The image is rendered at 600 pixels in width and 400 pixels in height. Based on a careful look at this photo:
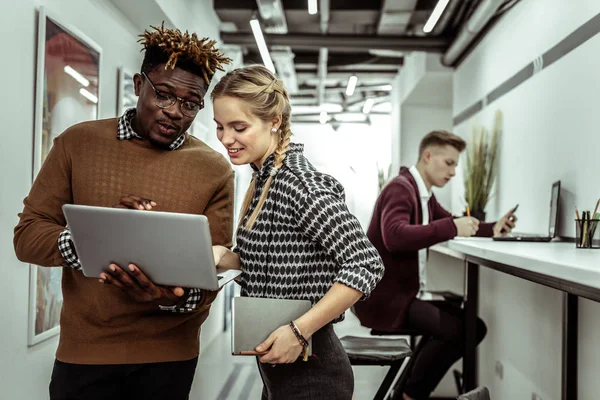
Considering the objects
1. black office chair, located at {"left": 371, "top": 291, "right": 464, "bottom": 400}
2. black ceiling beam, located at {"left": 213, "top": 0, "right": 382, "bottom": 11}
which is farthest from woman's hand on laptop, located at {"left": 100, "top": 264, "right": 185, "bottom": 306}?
black ceiling beam, located at {"left": 213, "top": 0, "right": 382, "bottom": 11}

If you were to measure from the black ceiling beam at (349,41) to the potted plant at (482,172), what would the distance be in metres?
1.67

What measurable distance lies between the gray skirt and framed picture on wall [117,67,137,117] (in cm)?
254

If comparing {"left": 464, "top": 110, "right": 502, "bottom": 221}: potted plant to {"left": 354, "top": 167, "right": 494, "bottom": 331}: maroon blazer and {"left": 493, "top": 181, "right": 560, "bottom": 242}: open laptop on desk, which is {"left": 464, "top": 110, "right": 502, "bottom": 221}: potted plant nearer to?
{"left": 493, "top": 181, "right": 560, "bottom": 242}: open laptop on desk

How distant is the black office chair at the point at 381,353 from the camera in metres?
2.32

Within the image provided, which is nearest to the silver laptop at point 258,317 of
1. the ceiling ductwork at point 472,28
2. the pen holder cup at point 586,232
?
the pen holder cup at point 586,232

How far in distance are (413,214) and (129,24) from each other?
87.4 inches

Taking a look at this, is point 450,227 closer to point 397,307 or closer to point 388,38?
point 397,307

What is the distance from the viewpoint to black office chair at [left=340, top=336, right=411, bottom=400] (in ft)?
7.60

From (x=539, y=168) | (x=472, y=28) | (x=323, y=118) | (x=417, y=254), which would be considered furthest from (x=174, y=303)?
(x=323, y=118)

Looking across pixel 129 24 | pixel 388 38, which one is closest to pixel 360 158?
pixel 388 38

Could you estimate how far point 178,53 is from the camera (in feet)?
4.74

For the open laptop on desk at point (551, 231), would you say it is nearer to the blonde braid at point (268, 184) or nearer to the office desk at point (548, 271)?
the office desk at point (548, 271)

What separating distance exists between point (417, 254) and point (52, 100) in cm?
175

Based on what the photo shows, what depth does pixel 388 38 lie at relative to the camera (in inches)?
232
